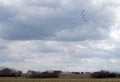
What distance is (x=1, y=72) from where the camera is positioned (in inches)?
5792

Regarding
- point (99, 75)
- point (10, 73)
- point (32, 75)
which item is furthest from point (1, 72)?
point (99, 75)

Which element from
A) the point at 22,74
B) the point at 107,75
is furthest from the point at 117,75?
the point at 22,74

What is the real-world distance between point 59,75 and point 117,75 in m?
27.7

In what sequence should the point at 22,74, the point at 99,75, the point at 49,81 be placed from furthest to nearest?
the point at 22,74, the point at 99,75, the point at 49,81

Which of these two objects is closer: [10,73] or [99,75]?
[99,75]

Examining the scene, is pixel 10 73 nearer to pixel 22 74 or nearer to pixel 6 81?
pixel 22 74

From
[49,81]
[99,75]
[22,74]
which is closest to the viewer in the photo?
[49,81]

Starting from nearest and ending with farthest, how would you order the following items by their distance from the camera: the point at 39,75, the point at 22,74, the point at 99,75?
the point at 99,75 → the point at 39,75 → the point at 22,74

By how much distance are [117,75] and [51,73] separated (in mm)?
31815

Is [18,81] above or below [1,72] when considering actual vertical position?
below

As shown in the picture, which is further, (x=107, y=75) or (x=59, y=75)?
(x=59, y=75)

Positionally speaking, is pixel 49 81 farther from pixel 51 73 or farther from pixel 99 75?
pixel 51 73

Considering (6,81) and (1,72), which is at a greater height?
(1,72)

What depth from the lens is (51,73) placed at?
458 ft
